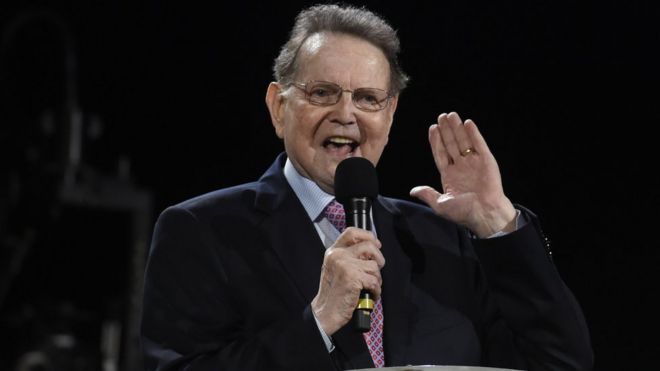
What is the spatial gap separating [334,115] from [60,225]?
2714 mm

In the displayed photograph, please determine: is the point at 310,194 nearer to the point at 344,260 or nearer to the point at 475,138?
the point at 475,138

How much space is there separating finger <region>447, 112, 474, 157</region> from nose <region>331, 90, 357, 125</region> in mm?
195

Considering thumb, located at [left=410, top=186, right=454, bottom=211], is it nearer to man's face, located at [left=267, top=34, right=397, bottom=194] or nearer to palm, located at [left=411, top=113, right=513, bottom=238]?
palm, located at [left=411, top=113, right=513, bottom=238]

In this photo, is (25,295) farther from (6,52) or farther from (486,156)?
(486,156)

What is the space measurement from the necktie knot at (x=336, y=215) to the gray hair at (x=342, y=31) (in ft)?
0.93

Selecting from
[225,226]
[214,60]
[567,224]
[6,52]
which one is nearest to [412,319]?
[225,226]

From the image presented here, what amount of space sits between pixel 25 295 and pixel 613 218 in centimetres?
234

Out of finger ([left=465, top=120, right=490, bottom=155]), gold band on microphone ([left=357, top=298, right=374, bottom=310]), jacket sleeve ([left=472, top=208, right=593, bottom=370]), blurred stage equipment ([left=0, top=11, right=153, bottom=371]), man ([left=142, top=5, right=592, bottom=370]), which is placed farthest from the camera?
blurred stage equipment ([left=0, top=11, right=153, bottom=371])

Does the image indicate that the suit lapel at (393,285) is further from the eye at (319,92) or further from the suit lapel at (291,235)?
Answer: the eye at (319,92)

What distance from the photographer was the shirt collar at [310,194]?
6.60 feet

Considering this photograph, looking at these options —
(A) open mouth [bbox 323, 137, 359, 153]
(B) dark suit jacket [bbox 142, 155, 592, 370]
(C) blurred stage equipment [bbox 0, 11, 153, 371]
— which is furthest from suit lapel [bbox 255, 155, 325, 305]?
A: (C) blurred stage equipment [bbox 0, 11, 153, 371]

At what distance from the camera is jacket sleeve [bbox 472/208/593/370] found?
1.80m

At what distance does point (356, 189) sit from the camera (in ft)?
5.71

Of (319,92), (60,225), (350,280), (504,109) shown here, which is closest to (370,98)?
(319,92)
